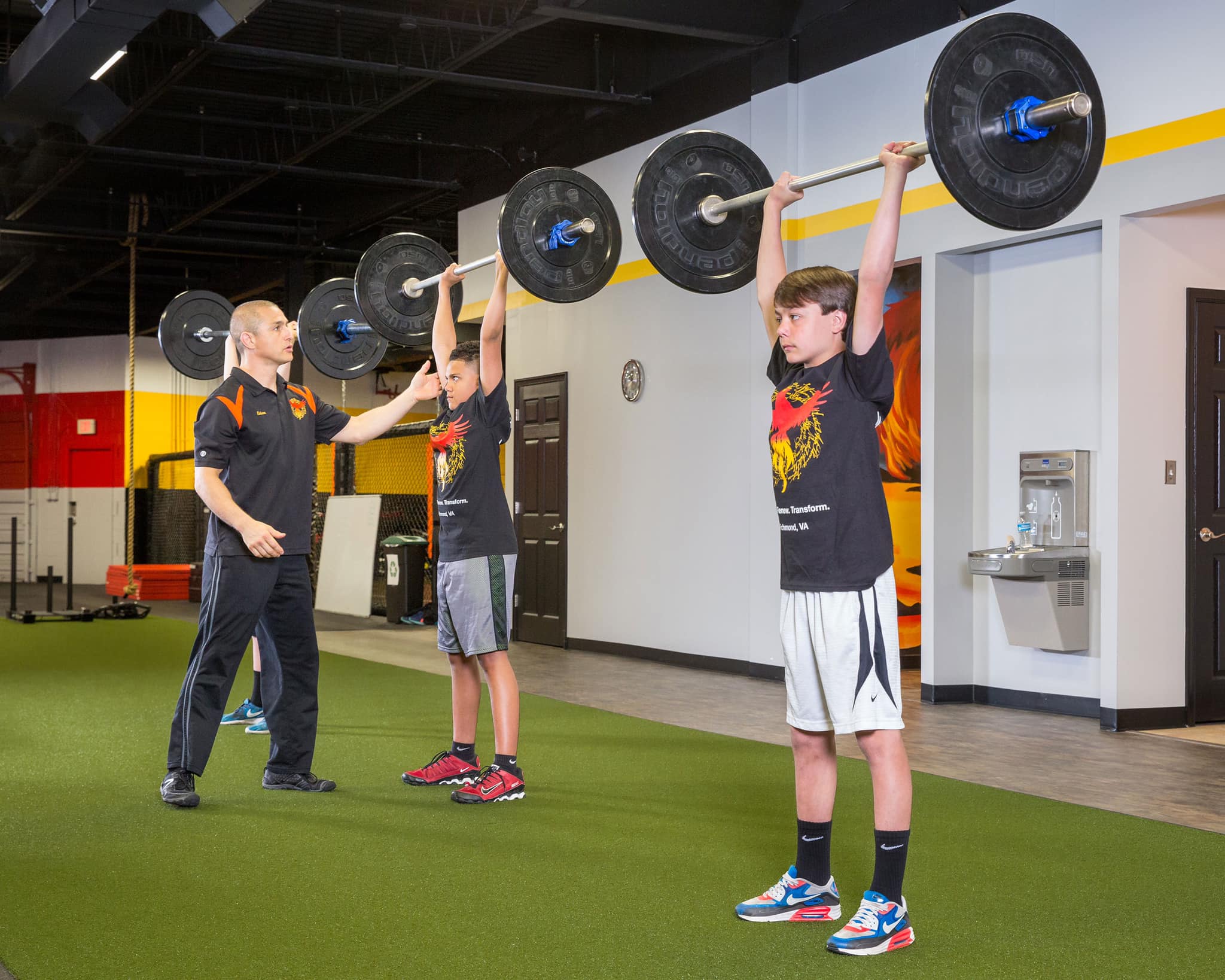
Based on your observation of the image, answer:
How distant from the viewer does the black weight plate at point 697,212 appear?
348 centimetres

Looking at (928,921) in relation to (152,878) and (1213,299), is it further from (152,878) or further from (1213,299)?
(1213,299)

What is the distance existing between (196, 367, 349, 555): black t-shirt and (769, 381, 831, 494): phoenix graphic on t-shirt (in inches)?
73.9

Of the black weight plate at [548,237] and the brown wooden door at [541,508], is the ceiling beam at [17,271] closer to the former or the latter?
the brown wooden door at [541,508]

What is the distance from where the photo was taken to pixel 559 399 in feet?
29.1

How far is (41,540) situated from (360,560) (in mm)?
8451

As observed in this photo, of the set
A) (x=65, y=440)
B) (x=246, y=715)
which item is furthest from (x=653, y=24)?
(x=65, y=440)

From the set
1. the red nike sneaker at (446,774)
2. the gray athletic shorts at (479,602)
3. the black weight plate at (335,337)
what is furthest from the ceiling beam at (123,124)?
the red nike sneaker at (446,774)

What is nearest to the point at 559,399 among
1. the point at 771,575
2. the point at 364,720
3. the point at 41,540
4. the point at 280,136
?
the point at 771,575

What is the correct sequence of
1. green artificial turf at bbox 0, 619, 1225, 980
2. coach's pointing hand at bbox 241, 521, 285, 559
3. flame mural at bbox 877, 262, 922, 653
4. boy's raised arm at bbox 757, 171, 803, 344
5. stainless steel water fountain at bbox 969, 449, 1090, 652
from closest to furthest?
green artificial turf at bbox 0, 619, 1225, 980, boy's raised arm at bbox 757, 171, 803, 344, coach's pointing hand at bbox 241, 521, 285, 559, stainless steel water fountain at bbox 969, 449, 1090, 652, flame mural at bbox 877, 262, 922, 653

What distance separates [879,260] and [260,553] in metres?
2.16

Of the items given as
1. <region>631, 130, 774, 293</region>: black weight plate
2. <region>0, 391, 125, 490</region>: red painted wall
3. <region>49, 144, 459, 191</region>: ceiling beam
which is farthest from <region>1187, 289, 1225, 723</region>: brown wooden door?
<region>0, 391, 125, 490</region>: red painted wall

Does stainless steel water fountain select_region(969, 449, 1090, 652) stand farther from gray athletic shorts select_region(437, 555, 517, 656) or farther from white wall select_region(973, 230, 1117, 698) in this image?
gray athletic shorts select_region(437, 555, 517, 656)

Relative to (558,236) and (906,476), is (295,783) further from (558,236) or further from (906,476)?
(906,476)

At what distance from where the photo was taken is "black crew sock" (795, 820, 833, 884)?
267cm
